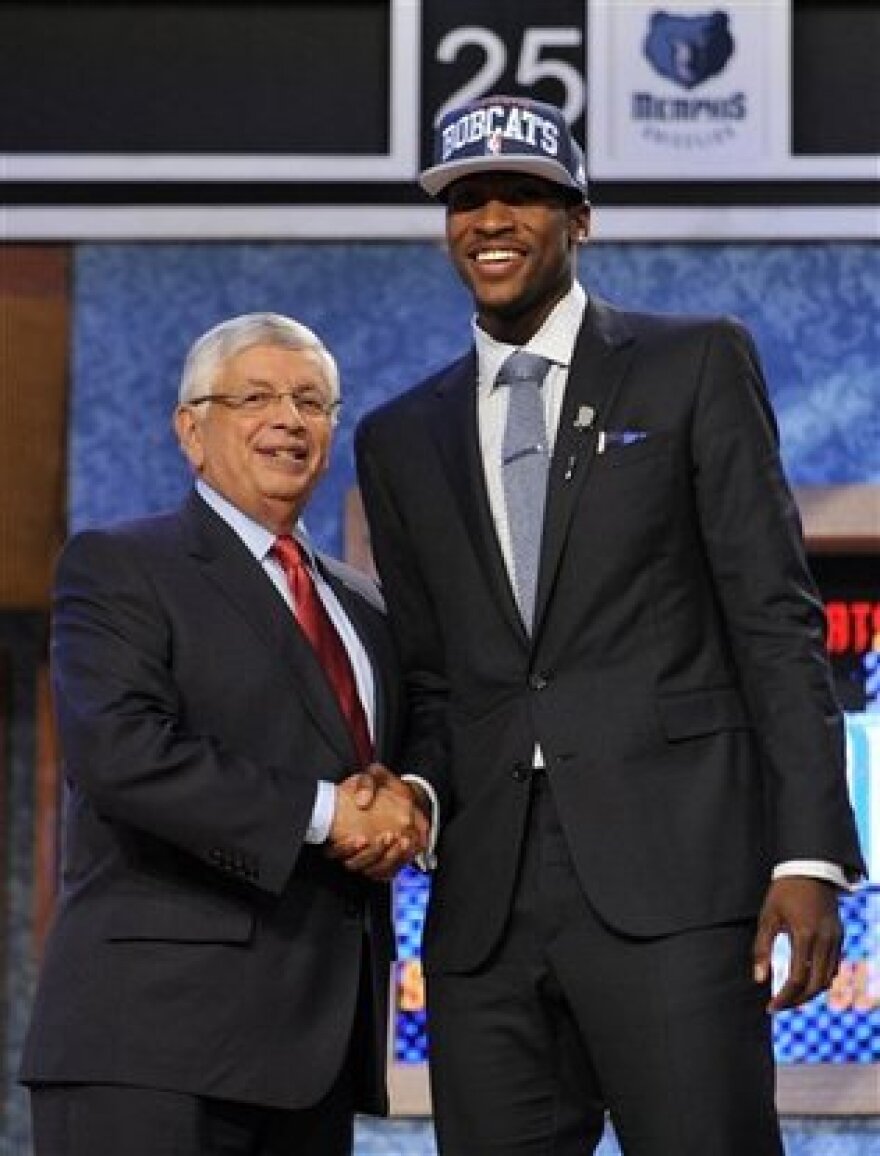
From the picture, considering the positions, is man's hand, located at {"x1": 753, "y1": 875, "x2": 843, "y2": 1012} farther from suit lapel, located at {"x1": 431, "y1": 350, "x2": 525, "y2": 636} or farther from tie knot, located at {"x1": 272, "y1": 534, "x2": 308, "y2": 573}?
tie knot, located at {"x1": 272, "y1": 534, "x2": 308, "y2": 573}

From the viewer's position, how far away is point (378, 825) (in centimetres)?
325

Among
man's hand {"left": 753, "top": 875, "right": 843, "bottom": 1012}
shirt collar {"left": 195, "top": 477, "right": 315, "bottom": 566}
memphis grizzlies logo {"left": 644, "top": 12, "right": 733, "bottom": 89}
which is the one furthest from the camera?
memphis grizzlies logo {"left": 644, "top": 12, "right": 733, "bottom": 89}

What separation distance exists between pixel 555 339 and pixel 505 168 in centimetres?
21

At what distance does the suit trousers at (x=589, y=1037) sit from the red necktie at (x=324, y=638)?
35 centimetres

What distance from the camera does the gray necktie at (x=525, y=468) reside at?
3.21 metres

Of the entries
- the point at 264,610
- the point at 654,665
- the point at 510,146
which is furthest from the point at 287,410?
the point at 654,665

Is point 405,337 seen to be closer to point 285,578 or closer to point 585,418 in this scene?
point 285,578

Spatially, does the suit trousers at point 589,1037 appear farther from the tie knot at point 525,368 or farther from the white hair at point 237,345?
the white hair at point 237,345

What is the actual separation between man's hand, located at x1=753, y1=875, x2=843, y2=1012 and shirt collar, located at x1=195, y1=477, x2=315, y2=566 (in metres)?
0.83

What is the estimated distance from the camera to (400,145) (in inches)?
193

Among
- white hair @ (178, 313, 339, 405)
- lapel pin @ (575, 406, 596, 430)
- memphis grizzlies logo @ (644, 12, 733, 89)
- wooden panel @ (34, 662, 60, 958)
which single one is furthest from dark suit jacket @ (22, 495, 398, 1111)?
memphis grizzlies logo @ (644, 12, 733, 89)

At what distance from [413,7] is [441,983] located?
2246 mm

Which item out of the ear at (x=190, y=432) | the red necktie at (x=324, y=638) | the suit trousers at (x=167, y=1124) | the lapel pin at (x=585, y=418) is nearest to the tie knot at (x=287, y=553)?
the red necktie at (x=324, y=638)

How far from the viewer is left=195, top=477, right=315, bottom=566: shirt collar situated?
11.5 ft
